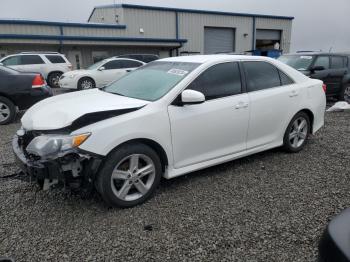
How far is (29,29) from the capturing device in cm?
2092

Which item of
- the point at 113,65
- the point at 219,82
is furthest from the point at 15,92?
the point at 113,65

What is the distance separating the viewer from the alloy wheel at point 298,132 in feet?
15.7

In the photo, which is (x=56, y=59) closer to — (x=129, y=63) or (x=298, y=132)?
(x=129, y=63)

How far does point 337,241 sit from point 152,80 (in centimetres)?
291

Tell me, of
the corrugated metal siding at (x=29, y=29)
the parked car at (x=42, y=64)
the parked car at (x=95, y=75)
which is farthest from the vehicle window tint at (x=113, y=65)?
the corrugated metal siding at (x=29, y=29)

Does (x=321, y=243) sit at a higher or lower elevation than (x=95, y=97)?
lower

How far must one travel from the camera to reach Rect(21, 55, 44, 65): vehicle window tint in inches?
595

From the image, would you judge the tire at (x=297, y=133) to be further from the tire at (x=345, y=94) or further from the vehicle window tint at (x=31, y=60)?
the vehicle window tint at (x=31, y=60)

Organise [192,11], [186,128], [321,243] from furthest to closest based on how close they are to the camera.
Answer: [192,11]
[186,128]
[321,243]

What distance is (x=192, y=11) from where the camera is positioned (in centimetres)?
2770

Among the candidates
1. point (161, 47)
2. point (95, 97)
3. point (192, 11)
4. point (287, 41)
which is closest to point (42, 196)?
point (95, 97)

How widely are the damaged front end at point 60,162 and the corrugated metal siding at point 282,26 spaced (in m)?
31.8

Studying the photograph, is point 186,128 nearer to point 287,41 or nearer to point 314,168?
point 314,168

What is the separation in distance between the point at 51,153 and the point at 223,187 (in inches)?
77.4
